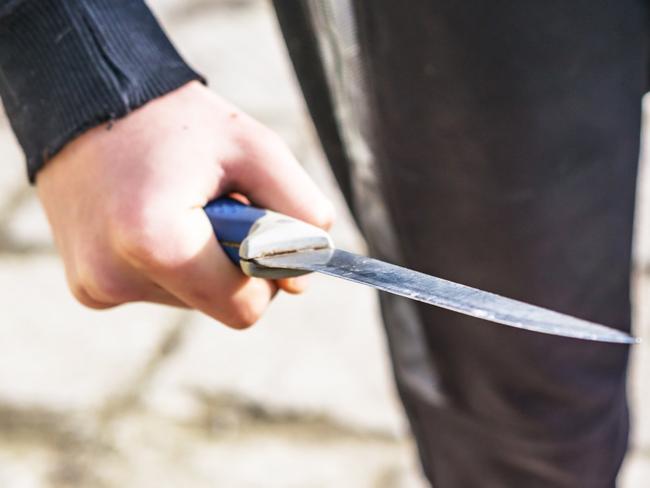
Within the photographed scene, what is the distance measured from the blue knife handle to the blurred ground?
0.75 m

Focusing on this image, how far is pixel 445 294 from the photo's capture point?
506 millimetres

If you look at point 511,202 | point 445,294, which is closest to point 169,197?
point 445,294

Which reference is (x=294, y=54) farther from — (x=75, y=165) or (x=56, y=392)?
(x=56, y=392)

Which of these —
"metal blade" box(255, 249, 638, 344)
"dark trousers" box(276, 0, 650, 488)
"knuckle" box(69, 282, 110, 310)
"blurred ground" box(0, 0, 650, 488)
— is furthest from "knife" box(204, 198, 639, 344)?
"blurred ground" box(0, 0, 650, 488)

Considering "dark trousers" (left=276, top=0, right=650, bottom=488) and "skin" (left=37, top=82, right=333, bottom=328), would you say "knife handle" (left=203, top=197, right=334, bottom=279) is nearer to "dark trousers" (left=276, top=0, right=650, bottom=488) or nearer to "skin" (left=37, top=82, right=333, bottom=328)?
"skin" (left=37, top=82, right=333, bottom=328)

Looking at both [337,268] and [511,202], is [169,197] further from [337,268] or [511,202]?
[511,202]

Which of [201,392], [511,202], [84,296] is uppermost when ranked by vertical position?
[84,296]

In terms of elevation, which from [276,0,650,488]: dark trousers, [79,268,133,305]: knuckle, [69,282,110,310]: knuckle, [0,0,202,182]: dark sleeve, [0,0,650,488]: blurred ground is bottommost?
[0,0,650,488]: blurred ground

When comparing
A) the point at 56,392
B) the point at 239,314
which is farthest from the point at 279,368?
the point at 239,314

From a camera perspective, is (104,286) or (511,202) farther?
(511,202)

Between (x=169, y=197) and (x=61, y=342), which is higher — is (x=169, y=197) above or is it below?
above

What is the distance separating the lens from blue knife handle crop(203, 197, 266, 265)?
58 centimetres

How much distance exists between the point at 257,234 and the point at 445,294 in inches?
4.9

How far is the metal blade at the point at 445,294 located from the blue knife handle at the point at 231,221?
0.11 feet
